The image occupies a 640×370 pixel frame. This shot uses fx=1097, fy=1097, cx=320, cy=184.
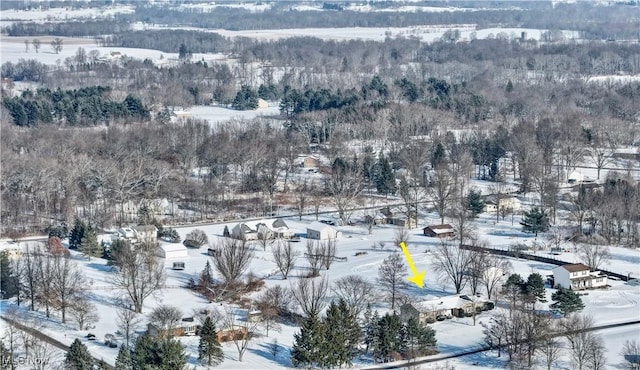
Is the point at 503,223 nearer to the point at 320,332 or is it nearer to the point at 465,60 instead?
the point at 320,332

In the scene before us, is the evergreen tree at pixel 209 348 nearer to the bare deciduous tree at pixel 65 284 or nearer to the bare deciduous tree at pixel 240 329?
the bare deciduous tree at pixel 240 329

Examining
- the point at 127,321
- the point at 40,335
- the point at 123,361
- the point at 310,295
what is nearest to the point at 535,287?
the point at 310,295

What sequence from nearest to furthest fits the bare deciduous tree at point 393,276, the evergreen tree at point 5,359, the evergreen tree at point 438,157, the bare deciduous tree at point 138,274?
the evergreen tree at point 5,359 < the bare deciduous tree at point 138,274 < the bare deciduous tree at point 393,276 < the evergreen tree at point 438,157

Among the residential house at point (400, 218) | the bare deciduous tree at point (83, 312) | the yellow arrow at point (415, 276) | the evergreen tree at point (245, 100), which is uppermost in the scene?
the bare deciduous tree at point (83, 312)

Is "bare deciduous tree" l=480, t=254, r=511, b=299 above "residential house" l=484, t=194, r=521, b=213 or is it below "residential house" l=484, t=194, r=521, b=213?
above

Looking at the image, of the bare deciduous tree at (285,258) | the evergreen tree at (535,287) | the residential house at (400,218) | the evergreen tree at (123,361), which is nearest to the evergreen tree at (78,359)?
the evergreen tree at (123,361)

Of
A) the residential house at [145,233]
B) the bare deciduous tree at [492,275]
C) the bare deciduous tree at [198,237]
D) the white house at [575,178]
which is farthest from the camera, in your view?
the white house at [575,178]

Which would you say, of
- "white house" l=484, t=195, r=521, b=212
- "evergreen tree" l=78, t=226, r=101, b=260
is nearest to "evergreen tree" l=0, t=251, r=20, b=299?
"evergreen tree" l=78, t=226, r=101, b=260

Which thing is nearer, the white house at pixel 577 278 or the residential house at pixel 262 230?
the white house at pixel 577 278

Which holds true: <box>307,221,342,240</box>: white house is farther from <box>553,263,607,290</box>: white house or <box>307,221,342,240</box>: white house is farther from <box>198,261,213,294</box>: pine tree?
<box>553,263,607,290</box>: white house
